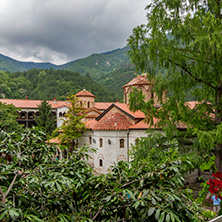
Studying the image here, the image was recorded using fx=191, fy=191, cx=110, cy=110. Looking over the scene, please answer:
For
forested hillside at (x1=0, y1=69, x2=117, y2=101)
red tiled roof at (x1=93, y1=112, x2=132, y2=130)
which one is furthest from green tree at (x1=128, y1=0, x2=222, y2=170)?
forested hillside at (x1=0, y1=69, x2=117, y2=101)

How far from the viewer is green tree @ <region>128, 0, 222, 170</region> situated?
23.3 ft

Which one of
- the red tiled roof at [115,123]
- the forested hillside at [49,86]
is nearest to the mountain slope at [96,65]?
the forested hillside at [49,86]

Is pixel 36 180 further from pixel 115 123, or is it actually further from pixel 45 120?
pixel 45 120

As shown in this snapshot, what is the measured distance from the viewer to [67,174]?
8.82 ft

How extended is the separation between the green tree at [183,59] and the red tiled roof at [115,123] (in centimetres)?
806

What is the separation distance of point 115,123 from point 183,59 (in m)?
10.3

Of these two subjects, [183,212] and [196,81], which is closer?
[183,212]

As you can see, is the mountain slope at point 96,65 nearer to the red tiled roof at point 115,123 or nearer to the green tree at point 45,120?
the green tree at point 45,120

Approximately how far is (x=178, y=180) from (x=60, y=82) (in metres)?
79.9

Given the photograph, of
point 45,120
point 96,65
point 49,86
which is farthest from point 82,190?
Answer: point 96,65

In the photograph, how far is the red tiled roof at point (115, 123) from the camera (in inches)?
656

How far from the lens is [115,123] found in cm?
1711

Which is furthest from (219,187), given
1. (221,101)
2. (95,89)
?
(95,89)

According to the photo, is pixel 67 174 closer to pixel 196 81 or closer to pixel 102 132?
pixel 196 81
